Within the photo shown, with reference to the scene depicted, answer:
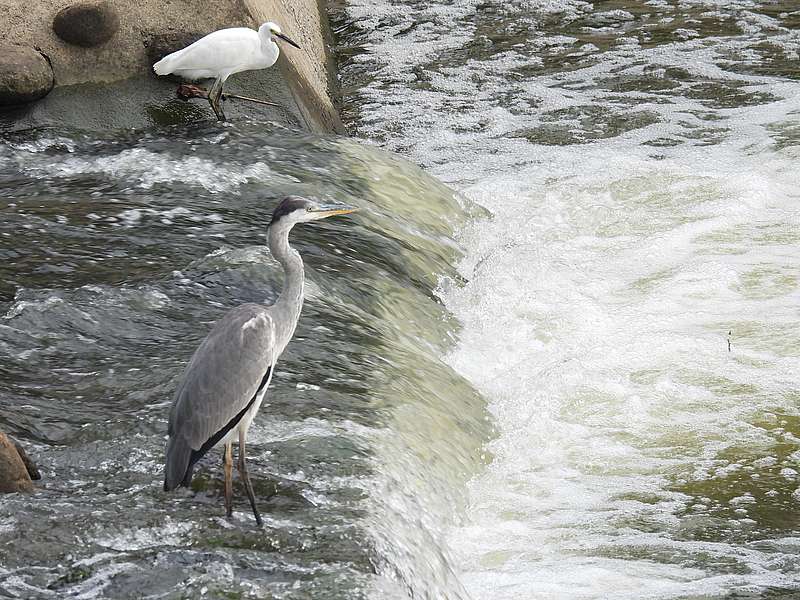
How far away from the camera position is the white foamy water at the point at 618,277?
506 cm

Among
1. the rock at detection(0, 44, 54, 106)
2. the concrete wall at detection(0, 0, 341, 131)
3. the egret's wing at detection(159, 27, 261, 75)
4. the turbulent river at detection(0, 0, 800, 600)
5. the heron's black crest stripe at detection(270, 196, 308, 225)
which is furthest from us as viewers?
the concrete wall at detection(0, 0, 341, 131)

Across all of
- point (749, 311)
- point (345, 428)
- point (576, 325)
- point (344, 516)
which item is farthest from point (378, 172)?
point (344, 516)

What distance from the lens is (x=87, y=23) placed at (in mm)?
9617

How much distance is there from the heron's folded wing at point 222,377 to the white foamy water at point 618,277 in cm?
127

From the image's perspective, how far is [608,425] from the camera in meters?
6.16

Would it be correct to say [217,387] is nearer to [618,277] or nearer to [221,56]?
[618,277]

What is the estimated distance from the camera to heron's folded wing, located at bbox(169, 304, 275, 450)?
4.13 metres

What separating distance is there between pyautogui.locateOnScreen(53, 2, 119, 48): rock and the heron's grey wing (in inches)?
237

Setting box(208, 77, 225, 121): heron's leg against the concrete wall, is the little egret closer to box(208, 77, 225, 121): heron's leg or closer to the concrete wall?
box(208, 77, 225, 121): heron's leg

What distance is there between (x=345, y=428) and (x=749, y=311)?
350 centimetres

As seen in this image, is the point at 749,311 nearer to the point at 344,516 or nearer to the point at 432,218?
the point at 432,218

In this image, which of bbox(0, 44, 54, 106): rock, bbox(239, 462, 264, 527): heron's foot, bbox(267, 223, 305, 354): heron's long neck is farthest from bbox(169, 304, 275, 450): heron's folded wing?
bbox(0, 44, 54, 106): rock

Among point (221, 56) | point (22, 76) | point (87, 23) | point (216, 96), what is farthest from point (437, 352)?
point (87, 23)

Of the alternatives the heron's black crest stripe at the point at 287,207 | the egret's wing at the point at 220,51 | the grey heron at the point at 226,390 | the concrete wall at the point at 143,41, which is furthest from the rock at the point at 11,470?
the concrete wall at the point at 143,41
